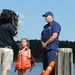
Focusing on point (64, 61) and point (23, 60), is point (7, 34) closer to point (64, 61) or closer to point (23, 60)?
point (64, 61)

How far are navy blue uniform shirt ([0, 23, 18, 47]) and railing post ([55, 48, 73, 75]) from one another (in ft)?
4.12

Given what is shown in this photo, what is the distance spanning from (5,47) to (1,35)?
1.06ft

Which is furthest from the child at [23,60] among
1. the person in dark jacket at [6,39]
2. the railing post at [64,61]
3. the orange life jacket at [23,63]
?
the railing post at [64,61]

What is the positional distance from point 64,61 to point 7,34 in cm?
159

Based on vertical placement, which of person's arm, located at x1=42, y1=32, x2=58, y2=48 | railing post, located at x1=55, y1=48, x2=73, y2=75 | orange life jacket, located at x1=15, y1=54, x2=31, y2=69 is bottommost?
orange life jacket, located at x1=15, y1=54, x2=31, y2=69

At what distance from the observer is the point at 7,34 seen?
9828 mm

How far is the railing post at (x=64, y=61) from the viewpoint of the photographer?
915 cm

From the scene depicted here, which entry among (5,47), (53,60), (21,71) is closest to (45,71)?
(53,60)

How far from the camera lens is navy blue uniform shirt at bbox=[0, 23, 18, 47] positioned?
9781 mm

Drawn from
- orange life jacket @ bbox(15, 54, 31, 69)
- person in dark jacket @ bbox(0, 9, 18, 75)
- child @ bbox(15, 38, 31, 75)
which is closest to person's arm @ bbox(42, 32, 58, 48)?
person in dark jacket @ bbox(0, 9, 18, 75)

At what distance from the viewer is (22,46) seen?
37.9 feet

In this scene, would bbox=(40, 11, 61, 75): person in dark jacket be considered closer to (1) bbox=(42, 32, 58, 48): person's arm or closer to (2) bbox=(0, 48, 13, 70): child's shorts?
(1) bbox=(42, 32, 58, 48): person's arm

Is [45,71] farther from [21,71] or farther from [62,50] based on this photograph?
[21,71]

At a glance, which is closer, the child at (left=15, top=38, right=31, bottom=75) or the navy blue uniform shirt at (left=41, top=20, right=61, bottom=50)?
the navy blue uniform shirt at (left=41, top=20, right=61, bottom=50)
